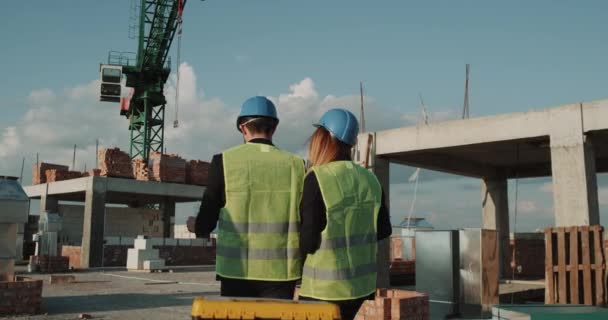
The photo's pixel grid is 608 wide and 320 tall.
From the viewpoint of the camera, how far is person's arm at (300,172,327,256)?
111 inches

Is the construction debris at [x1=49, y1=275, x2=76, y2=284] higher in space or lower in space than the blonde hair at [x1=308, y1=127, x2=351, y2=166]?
lower

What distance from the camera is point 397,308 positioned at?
667cm

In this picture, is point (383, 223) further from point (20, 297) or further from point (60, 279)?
point (60, 279)

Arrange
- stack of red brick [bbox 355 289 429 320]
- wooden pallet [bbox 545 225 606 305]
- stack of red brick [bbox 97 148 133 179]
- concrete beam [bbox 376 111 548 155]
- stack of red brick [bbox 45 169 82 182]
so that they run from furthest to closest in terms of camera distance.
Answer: stack of red brick [bbox 45 169 82 182] < stack of red brick [bbox 97 148 133 179] < concrete beam [bbox 376 111 548 155] < wooden pallet [bbox 545 225 606 305] < stack of red brick [bbox 355 289 429 320]

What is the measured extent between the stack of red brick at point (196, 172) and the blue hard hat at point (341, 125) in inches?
1073

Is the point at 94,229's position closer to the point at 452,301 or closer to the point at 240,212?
the point at 452,301

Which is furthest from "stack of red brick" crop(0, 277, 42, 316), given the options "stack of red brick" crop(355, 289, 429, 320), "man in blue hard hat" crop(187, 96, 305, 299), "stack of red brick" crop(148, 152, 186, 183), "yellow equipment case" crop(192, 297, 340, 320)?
"stack of red brick" crop(148, 152, 186, 183)

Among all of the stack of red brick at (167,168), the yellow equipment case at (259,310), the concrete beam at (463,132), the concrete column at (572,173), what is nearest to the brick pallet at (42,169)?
the stack of red brick at (167,168)

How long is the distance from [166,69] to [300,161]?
41027mm

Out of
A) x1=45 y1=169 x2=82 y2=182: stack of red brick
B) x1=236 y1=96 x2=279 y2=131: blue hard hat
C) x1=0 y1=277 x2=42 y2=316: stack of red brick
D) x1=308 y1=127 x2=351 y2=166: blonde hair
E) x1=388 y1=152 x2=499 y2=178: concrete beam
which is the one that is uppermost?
x1=45 y1=169 x2=82 y2=182: stack of red brick

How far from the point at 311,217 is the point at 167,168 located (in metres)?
26.7

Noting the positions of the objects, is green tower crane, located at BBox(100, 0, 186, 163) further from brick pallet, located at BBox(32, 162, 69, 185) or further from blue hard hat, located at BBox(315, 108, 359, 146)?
blue hard hat, located at BBox(315, 108, 359, 146)

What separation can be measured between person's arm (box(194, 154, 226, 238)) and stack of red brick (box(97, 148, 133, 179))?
81.3 feet

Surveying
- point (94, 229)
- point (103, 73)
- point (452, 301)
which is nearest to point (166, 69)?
point (103, 73)
